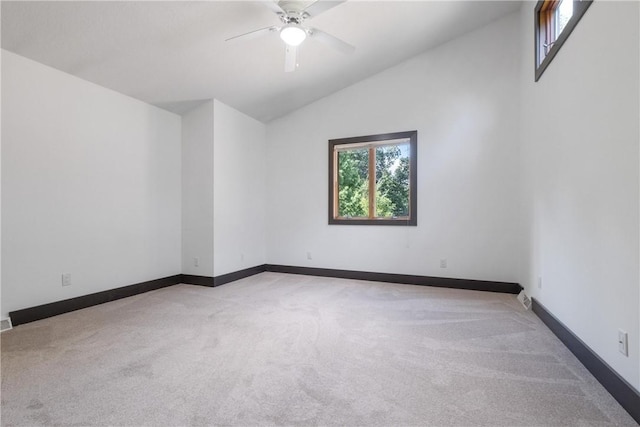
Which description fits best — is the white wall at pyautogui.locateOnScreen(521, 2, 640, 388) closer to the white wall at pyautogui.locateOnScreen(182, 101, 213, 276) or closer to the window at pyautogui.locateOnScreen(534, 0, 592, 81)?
the window at pyautogui.locateOnScreen(534, 0, 592, 81)

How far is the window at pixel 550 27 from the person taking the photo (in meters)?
2.42

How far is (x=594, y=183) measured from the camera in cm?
192

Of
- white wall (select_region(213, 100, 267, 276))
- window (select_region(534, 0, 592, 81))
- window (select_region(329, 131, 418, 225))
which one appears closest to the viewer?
window (select_region(534, 0, 592, 81))

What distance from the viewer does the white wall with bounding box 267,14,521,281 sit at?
3.94m

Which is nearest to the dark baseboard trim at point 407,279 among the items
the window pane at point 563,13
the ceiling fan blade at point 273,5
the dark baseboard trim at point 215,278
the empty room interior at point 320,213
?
the empty room interior at point 320,213

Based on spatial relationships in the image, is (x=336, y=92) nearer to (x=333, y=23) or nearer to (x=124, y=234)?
(x=333, y=23)

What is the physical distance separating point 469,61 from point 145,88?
420 centimetres

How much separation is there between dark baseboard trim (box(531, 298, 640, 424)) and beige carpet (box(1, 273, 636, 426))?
0.14ft

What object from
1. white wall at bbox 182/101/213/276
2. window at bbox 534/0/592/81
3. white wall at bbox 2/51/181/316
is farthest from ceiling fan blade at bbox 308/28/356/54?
white wall at bbox 2/51/181/316

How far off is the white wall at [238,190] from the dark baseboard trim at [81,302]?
2.68ft

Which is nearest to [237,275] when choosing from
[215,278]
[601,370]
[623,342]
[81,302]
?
[215,278]

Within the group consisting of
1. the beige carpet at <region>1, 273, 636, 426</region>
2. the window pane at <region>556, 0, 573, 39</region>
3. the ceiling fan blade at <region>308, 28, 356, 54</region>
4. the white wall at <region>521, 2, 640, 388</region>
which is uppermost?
the window pane at <region>556, 0, 573, 39</region>

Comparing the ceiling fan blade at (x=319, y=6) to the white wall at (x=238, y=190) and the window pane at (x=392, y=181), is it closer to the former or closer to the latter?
the white wall at (x=238, y=190)

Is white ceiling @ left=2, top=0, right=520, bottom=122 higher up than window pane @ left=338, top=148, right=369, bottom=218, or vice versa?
white ceiling @ left=2, top=0, right=520, bottom=122
